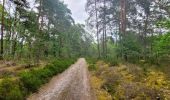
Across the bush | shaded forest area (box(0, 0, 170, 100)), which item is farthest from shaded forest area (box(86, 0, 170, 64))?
the bush

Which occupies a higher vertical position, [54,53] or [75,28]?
[75,28]

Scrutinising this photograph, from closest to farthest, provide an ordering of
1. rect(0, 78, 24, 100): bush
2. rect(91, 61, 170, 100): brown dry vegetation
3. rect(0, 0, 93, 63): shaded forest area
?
1. rect(91, 61, 170, 100): brown dry vegetation
2. rect(0, 78, 24, 100): bush
3. rect(0, 0, 93, 63): shaded forest area

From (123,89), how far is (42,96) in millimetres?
3959

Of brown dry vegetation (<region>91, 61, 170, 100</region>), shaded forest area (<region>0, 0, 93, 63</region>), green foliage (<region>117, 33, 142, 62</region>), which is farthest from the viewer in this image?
shaded forest area (<region>0, 0, 93, 63</region>)

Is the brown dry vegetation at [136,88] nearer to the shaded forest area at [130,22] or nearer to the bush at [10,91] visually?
the bush at [10,91]

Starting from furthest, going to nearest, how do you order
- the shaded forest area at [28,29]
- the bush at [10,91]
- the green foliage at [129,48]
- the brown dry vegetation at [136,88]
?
the shaded forest area at [28,29] < the green foliage at [129,48] < the bush at [10,91] < the brown dry vegetation at [136,88]

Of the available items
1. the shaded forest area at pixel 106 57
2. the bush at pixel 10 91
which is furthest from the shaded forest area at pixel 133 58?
the bush at pixel 10 91

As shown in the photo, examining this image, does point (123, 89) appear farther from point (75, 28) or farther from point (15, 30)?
point (75, 28)

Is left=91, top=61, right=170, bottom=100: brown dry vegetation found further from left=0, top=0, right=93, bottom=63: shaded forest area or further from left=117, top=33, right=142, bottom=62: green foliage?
left=0, top=0, right=93, bottom=63: shaded forest area

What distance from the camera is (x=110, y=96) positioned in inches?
456

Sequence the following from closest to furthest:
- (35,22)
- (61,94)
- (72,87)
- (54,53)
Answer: (61,94)
(72,87)
(35,22)
(54,53)

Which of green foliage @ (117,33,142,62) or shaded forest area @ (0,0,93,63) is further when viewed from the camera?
shaded forest area @ (0,0,93,63)

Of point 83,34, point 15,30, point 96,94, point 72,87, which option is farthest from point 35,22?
point 83,34

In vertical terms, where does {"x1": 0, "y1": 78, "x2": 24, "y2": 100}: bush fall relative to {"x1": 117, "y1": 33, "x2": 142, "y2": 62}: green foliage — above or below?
below
